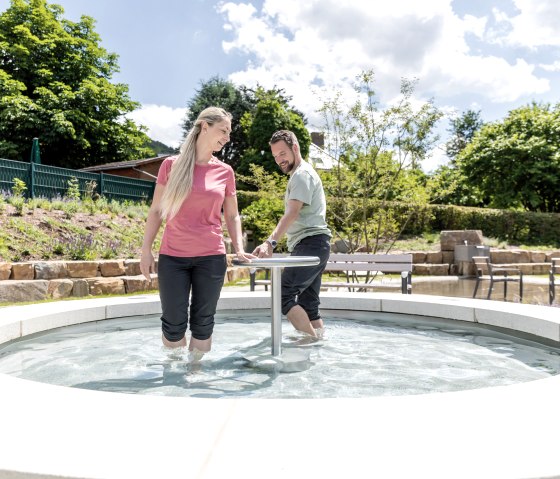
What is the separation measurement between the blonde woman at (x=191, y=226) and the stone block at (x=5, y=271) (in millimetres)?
6650

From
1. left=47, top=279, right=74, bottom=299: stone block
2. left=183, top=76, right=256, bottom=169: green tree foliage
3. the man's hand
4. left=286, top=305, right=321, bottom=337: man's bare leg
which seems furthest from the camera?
left=183, top=76, right=256, bottom=169: green tree foliage

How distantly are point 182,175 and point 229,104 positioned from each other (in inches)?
1362

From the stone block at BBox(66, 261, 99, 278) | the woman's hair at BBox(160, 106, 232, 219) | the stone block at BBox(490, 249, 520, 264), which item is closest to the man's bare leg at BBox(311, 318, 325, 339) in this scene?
the woman's hair at BBox(160, 106, 232, 219)

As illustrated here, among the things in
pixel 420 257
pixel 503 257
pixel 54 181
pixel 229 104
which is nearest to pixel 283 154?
pixel 54 181

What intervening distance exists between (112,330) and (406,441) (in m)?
3.79

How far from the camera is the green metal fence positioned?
543 inches

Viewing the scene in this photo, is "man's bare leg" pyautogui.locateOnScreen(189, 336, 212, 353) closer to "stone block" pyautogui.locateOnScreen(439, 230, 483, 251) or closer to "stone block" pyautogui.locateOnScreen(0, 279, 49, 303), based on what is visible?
"stone block" pyautogui.locateOnScreen(0, 279, 49, 303)

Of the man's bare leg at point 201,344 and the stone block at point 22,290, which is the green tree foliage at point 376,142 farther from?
the man's bare leg at point 201,344

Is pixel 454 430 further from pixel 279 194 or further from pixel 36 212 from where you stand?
pixel 36 212

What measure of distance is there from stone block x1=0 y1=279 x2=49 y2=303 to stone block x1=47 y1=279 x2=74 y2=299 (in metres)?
0.10

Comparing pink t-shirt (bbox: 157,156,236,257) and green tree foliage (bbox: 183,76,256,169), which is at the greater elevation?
green tree foliage (bbox: 183,76,256,169)

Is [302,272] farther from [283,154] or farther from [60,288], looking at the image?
[60,288]

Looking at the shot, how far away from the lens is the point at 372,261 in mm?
8008

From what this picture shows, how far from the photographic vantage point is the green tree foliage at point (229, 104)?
36.1m
